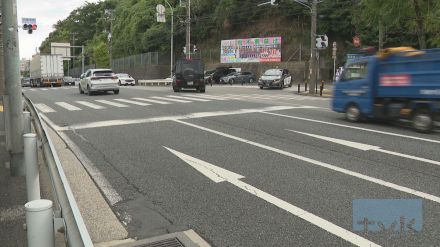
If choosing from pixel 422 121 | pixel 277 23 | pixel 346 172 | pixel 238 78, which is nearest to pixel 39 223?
pixel 346 172

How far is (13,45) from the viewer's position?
810 cm

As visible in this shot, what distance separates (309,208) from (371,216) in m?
0.74

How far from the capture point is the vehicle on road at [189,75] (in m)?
29.3

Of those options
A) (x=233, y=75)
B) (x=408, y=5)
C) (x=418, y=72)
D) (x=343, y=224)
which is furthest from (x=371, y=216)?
(x=233, y=75)

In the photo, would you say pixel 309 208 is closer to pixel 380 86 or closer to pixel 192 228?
pixel 192 228

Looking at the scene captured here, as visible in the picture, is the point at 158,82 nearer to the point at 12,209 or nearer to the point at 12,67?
the point at 12,67

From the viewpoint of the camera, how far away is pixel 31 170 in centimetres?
518

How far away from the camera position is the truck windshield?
43.3ft

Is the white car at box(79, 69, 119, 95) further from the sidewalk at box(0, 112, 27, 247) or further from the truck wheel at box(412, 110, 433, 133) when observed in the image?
the truck wheel at box(412, 110, 433, 133)

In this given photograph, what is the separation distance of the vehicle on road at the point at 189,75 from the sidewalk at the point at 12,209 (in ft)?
71.2

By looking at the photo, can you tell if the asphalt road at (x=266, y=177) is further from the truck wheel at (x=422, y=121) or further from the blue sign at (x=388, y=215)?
the truck wheel at (x=422, y=121)

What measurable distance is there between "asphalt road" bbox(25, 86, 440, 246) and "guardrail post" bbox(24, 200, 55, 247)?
1775 millimetres

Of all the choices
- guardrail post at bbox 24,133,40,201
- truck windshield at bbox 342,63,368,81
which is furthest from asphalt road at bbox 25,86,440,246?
truck windshield at bbox 342,63,368,81

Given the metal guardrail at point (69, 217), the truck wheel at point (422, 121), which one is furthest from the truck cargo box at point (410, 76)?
the metal guardrail at point (69, 217)
